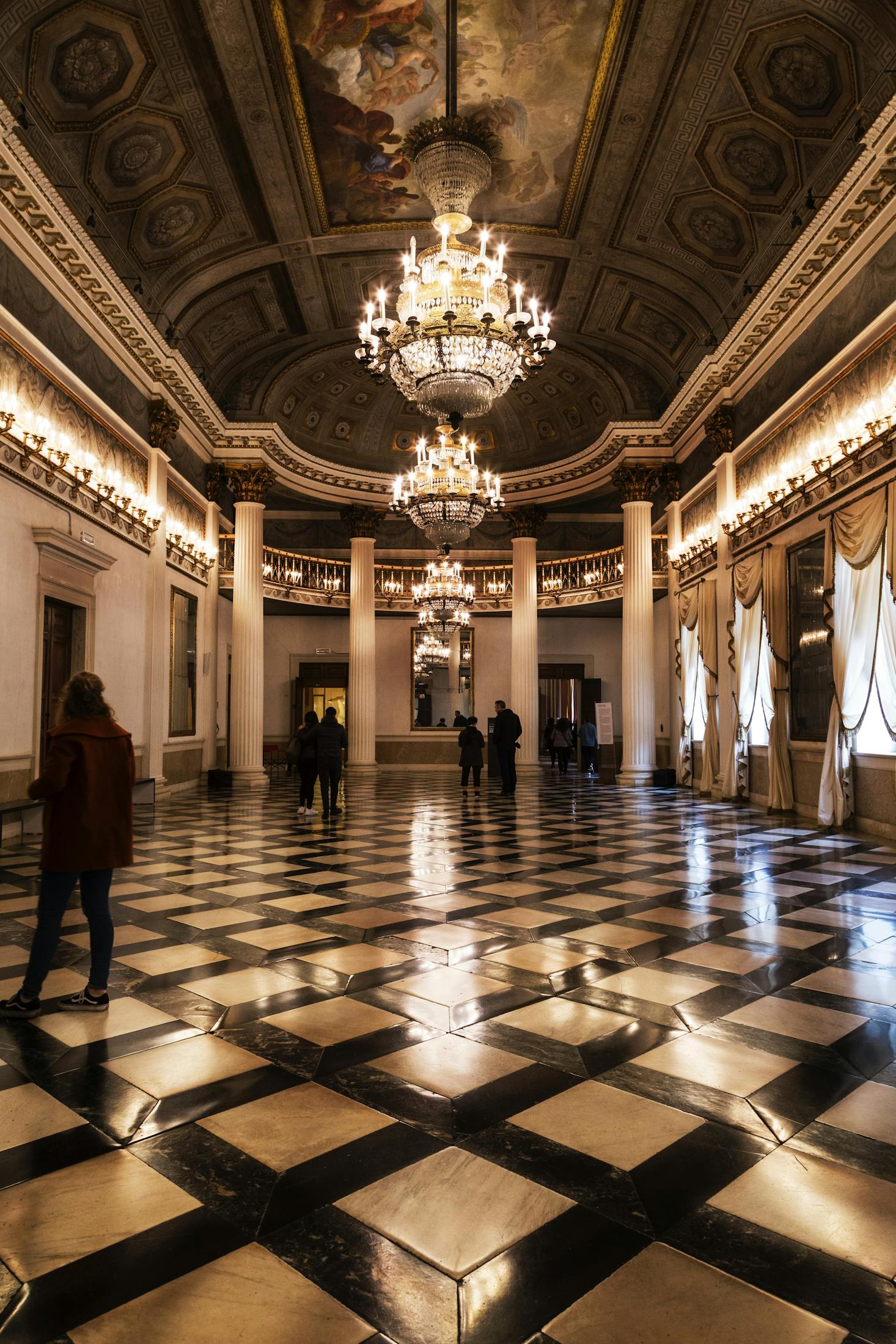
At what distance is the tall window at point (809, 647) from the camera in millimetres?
9586

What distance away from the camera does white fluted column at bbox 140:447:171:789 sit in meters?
12.5

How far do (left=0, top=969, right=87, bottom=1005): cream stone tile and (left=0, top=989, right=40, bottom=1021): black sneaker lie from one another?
0.20m

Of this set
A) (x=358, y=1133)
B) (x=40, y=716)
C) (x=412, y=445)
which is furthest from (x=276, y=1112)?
(x=412, y=445)

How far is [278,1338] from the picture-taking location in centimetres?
150

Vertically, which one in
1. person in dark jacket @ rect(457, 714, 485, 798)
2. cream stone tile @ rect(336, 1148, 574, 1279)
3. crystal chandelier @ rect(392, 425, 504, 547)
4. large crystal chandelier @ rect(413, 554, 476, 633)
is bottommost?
cream stone tile @ rect(336, 1148, 574, 1279)

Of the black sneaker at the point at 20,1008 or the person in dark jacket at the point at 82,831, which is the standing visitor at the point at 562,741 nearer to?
the person in dark jacket at the point at 82,831

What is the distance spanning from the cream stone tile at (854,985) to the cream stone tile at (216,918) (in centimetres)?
300

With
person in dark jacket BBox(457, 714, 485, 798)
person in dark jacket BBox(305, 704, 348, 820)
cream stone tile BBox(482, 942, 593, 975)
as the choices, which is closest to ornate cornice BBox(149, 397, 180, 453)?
person in dark jacket BBox(305, 704, 348, 820)

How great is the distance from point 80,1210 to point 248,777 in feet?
46.9

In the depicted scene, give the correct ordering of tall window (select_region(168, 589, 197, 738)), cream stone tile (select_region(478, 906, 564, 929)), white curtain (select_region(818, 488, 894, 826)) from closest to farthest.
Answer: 1. cream stone tile (select_region(478, 906, 564, 929))
2. white curtain (select_region(818, 488, 894, 826))
3. tall window (select_region(168, 589, 197, 738))

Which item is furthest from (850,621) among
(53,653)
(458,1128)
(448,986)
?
(53,653)

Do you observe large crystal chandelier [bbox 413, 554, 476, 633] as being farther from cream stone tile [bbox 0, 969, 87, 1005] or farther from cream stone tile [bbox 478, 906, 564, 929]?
cream stone tile [bbox 0, 969, 87, 1005]

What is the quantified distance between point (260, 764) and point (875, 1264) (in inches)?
594

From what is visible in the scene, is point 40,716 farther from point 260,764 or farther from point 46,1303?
point 46,1303
